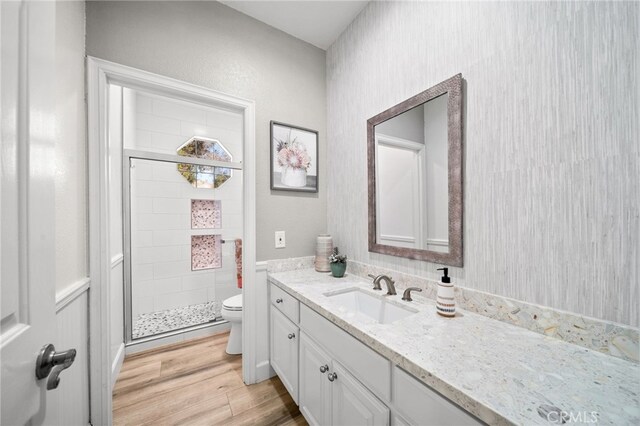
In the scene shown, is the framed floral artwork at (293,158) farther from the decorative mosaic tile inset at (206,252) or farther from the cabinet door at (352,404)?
the decorative mosaic tile inset at (206,252)

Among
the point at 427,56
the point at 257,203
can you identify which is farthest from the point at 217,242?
the point at 427,56

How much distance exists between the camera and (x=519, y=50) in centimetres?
93

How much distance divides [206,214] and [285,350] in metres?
2.18

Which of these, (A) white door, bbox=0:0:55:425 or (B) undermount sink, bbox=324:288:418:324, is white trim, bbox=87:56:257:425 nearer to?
(A) white door, bbox=0:0:55:425

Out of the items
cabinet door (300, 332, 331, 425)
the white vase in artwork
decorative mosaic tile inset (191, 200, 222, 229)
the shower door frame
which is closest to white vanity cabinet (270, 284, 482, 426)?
cabinet door (300, 332, 331, 425)

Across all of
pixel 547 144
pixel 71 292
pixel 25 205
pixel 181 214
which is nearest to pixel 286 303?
pixel 71 292

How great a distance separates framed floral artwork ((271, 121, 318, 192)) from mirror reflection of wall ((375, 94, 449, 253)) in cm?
60

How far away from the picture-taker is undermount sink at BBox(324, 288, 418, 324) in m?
1.23

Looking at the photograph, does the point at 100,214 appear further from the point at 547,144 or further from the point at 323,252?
the point at 547,144

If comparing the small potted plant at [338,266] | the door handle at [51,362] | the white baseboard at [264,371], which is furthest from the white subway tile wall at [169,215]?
the door handle at [51,362]

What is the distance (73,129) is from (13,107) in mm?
866

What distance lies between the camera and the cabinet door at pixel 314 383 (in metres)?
1.12

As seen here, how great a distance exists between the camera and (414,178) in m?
1.36

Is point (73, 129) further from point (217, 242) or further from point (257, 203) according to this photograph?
point (217, 242)
